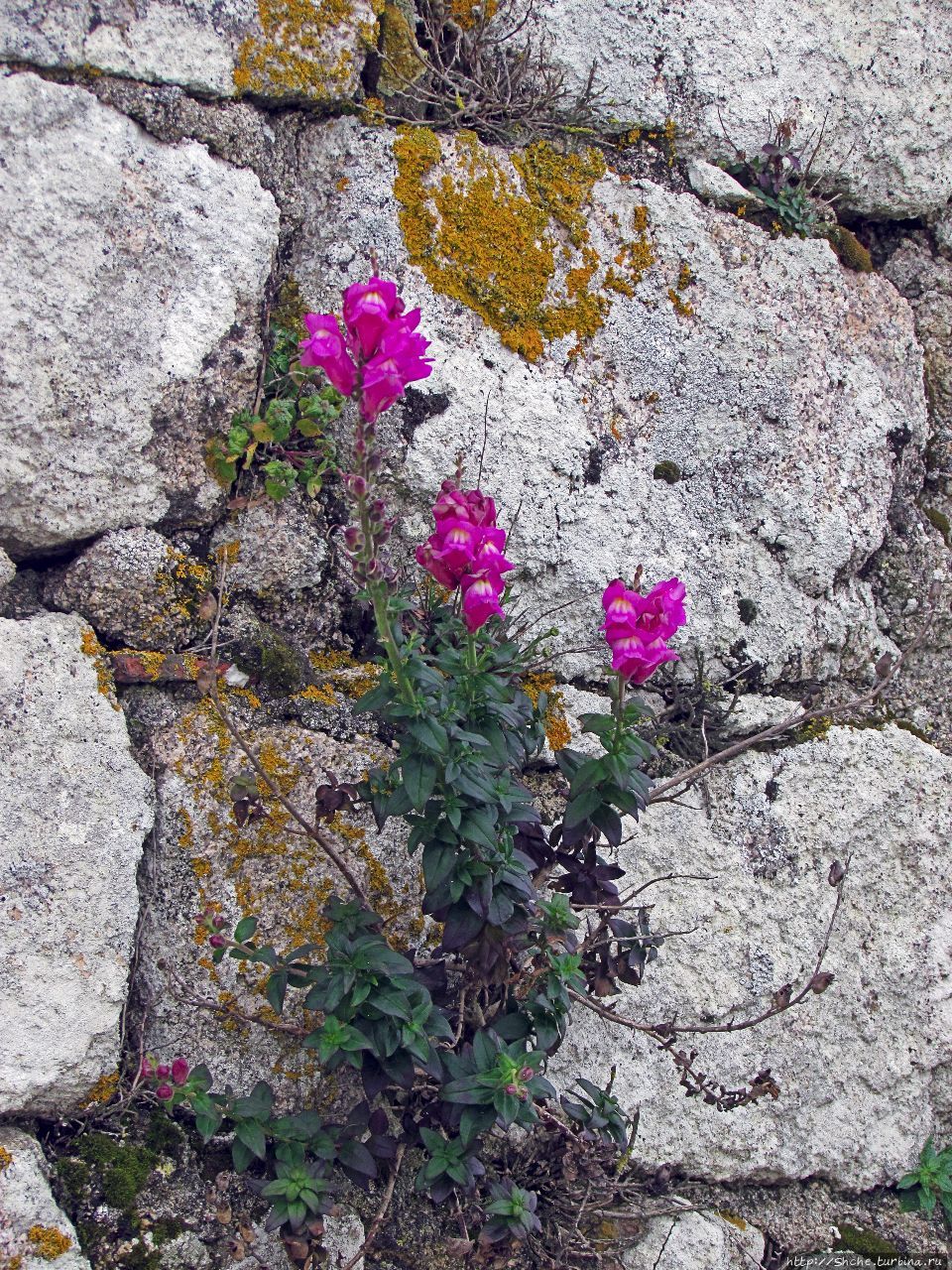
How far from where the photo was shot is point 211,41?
232 centimetres

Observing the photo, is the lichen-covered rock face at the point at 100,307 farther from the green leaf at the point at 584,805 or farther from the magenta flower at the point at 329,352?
the green leaf at the point at 584,805

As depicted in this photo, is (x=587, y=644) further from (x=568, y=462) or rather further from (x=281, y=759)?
(x=281, y=759)

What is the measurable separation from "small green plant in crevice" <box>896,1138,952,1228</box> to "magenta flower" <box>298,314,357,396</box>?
7.14 ft

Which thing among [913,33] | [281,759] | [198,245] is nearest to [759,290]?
[913,33]

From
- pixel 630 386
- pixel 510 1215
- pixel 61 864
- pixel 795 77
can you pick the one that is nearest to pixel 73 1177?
pixel 61 864

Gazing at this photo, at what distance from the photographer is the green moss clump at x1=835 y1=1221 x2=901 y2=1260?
7.91 feet

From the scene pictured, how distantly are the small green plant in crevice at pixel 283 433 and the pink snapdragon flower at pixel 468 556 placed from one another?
0.56m

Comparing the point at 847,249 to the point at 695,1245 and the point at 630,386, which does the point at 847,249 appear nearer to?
the point at 630,386

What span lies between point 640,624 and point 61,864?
1140 millimetres

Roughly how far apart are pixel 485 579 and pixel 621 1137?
3.86 feet

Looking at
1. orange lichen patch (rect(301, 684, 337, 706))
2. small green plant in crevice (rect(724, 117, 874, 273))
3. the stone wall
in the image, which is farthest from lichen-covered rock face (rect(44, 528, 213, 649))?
small green plant in crevice (rect(724, 117, 874, 273))

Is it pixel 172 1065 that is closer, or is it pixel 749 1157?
pixel 172 1065

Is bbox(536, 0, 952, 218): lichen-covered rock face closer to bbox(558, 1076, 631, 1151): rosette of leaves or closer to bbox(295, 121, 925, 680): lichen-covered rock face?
bbox(295, 121, 925, 680): lichen-covered rock face

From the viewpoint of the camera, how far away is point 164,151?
7.38 feet
